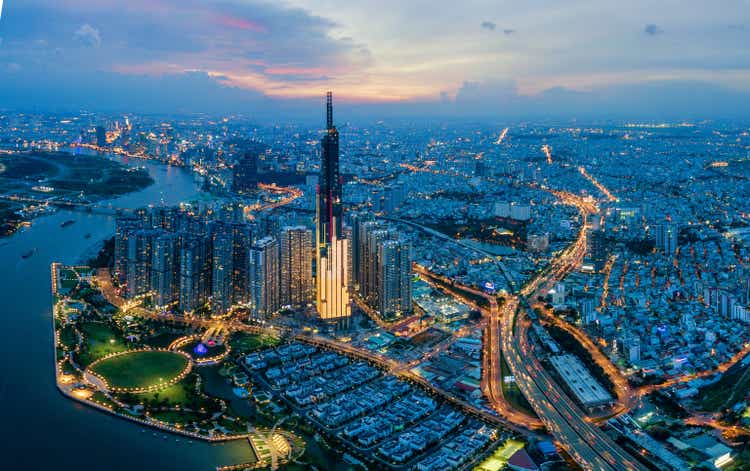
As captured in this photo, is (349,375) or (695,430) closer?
(695,430)

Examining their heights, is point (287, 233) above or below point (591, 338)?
above

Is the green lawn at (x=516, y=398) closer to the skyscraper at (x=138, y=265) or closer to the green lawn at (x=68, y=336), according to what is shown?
the green lawn at (x=68, y=336)

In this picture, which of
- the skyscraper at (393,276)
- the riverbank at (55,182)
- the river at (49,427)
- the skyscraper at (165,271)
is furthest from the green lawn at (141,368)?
the riverbank at (55,182)

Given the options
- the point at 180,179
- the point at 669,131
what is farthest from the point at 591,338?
the point at 669,131

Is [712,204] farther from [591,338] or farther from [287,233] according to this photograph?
[287,233]

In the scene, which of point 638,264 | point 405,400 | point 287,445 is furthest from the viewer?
point 638,264

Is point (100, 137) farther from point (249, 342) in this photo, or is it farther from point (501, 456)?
point (501, 456)

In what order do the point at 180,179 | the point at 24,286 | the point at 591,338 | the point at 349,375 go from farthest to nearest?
the point at 180,179, the point at 24,286, the point at 591,338, the point at 349,375
